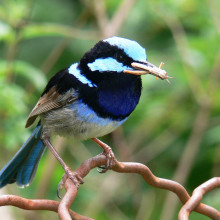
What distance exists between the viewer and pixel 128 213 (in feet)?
14.9

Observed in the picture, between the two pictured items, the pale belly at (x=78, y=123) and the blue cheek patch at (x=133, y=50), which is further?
the pale belly at (x=78, y=123)

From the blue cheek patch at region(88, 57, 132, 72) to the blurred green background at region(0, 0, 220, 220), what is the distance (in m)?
1.05

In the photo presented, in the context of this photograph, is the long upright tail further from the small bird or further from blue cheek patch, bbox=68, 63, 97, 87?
blue cheek patch, bbox=68, 63, 97, 87

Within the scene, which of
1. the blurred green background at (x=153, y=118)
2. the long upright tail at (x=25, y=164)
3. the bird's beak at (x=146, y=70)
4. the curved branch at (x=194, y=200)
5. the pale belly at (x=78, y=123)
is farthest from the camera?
the blurred green background at (x=153, y=118)

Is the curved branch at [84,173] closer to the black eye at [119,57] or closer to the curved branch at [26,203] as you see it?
the curved branch at [26,203]

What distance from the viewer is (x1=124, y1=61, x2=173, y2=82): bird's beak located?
2.29 meters

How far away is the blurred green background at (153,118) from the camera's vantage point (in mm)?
3998

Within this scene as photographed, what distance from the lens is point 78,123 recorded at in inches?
109

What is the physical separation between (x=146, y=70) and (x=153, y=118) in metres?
1.99

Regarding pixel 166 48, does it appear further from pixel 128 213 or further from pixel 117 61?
pixel 117 61

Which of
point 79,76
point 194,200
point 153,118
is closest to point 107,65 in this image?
point 79,76

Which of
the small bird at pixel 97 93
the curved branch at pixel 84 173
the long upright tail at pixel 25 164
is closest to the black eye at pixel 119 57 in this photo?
the small bird at pixel 97 93

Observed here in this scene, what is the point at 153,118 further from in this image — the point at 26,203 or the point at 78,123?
the point at 26,203

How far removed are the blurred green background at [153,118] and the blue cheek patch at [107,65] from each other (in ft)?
3.46
